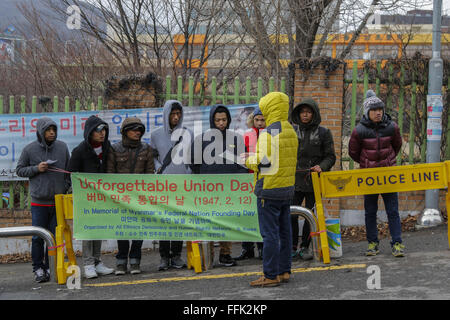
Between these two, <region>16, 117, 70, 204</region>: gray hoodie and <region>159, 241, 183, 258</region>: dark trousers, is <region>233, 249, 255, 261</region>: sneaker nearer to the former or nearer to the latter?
<region>159, 241, 183, 258</region>: dark trousers

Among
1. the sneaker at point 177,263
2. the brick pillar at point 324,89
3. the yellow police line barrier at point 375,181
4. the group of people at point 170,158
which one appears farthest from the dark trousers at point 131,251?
the brick pillar at point 324,89

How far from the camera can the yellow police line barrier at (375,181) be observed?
6973 millimetres

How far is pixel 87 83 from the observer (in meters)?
15.4

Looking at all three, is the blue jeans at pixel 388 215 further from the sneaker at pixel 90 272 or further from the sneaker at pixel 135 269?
the sneaker at pixel 90 272

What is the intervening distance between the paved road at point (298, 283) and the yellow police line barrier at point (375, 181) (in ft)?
2.21

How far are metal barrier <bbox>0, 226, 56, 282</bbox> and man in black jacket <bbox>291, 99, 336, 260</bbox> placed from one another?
9.43ft

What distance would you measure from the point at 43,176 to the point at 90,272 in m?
1.29

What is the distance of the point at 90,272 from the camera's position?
708 centimetres

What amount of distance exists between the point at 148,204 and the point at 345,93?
3.94 metres

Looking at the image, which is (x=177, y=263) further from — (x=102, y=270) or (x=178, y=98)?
(x=178, y=98)

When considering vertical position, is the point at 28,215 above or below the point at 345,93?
below

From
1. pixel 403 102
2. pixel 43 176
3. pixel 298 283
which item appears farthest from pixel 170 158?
pixel 403 102
